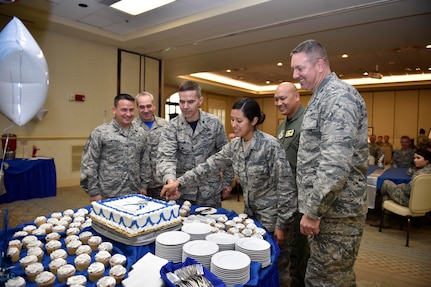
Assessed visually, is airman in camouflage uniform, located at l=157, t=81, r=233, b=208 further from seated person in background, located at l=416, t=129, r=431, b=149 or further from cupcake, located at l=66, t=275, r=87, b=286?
seated person in background, located at l=416, t=129, r=431, b=149

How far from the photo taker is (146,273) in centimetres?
112

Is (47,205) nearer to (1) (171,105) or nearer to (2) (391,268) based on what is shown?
(2) (391,268)

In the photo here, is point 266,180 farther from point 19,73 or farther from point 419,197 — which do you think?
point 419,197

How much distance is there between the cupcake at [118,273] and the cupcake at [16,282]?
29 centimetres

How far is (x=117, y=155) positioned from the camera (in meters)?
2.75

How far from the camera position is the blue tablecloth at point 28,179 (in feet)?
16.1

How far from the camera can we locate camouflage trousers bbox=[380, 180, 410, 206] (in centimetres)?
405

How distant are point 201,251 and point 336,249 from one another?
787 mm

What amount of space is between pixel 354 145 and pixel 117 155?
2.06 m

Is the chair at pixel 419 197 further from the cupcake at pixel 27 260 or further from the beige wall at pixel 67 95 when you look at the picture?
the beige wall at pixel 67 95

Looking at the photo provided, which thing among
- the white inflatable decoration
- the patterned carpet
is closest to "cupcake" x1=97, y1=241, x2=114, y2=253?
the white inflatable decoration

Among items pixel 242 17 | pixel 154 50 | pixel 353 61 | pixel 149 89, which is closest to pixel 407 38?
pixel 353 61

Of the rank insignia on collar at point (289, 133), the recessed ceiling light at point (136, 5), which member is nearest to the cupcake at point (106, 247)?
the rank insignia on collar at point (289, 133)

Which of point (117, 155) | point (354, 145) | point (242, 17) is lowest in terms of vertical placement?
point (117, 155)
